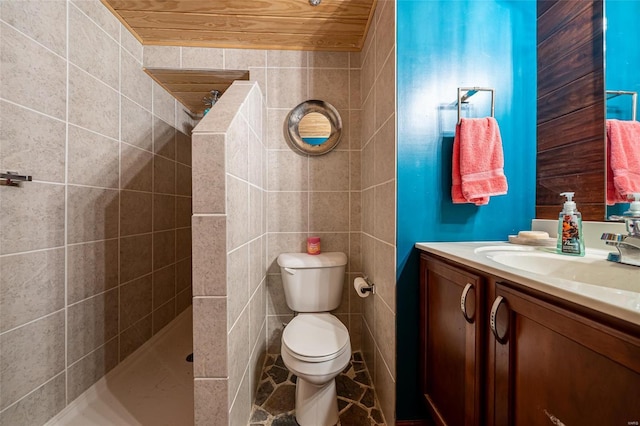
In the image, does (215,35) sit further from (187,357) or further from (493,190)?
(187,357)

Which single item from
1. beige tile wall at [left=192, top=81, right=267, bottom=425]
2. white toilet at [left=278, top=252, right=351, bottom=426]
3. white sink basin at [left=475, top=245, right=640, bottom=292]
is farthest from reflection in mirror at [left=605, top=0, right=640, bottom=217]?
beige tile wall at [left=192, top=81, right=267, bottom=425]

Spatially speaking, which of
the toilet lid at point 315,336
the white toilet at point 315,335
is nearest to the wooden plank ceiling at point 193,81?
the white toilet at point 315,335

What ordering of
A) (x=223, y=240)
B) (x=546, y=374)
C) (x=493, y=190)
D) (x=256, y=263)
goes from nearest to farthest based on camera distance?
(x=546, y=374) → (x=223, y=240) → (x=493, y=190) → (x=256, y=263)

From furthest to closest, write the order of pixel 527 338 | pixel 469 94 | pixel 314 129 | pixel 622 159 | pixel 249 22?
pixel 314 129 < pixel 249 22 < pixel 469 94 < pixel 622 159 < pixel 527 338

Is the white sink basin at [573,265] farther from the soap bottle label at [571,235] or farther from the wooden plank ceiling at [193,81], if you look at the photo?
the wooden plank ceiling at [193,81]

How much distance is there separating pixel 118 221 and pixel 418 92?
192 cm

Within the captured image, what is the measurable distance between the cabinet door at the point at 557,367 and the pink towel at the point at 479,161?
531mm

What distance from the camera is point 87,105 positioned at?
4.22ft

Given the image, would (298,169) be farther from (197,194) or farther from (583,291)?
(583,291)

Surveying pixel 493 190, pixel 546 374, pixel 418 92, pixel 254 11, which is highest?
pixel 254 11

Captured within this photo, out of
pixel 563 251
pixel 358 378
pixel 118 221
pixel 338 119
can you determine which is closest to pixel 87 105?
pixel 118 221

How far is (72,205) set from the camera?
1208 millimetres

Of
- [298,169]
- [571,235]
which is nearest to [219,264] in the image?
A: [298,169]

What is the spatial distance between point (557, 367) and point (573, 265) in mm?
533
